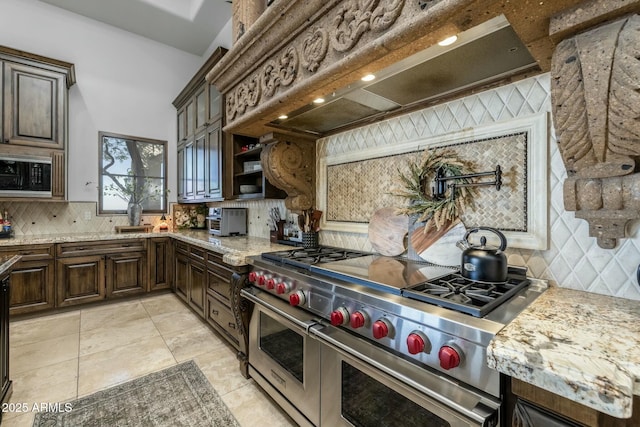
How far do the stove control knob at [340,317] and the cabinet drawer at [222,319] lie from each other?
51.4 inches

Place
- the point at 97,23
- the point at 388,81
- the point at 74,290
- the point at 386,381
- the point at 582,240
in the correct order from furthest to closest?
the point at 97,23 → the point at 74,290 → the point at 388,81 → the point at 582,240 → the point at 386,381

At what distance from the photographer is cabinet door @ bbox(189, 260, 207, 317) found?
9.45 ft

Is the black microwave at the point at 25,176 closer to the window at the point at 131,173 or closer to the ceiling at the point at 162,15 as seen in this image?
the window at the point at 131,173

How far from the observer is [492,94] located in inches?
56.8

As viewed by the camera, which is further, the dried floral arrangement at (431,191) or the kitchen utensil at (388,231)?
the kitchen utensil at (388,231)

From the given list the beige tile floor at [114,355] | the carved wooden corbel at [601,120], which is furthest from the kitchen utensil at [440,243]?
the beige tile floor at [114,355]

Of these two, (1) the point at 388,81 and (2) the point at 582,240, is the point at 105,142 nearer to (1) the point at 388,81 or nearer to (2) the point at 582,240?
(1) the point at 388,81

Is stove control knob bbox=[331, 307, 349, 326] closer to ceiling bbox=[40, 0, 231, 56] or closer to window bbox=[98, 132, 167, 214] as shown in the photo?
window bbox=[98, 132, 167, 214]

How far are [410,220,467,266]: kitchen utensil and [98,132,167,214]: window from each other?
4.27 metres

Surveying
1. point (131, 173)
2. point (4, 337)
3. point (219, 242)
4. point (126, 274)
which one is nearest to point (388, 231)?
point (219, 242)

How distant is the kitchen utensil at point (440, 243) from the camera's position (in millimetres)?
1559

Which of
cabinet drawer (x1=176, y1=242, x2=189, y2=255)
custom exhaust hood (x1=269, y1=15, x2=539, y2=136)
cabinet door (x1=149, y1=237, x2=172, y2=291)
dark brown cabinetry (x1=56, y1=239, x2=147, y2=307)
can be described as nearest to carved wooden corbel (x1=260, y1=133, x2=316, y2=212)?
custom exhaust hood (x1=269, y1=15, x2=539, y2=136)

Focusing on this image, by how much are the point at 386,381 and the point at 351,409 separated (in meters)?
0.31

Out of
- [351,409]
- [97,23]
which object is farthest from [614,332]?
[97,23]
